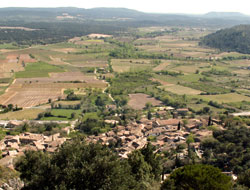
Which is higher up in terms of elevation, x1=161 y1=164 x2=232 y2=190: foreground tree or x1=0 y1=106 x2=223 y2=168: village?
x1=161 y1=164 x2=232 y2=190: foreground tree

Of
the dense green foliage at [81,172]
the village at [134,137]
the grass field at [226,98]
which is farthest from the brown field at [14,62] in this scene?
the dense green foliage at [81,172]

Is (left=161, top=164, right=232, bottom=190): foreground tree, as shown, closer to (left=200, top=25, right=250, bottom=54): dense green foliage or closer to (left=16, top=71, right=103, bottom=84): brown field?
(left=16, top=71, right=103, bottom=84): brown field

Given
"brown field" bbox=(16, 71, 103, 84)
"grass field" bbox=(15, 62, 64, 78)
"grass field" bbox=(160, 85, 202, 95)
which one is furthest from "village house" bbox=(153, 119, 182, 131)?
"grass field" bbox=(15, 62, 64, 78)

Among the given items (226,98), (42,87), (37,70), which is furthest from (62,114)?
(37,70)

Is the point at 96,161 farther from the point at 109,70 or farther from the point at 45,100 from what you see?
the point at 109,70

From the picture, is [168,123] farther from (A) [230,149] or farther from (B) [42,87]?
(B) [42,87]

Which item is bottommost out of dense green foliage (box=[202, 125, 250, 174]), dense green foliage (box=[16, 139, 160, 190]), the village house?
the village house

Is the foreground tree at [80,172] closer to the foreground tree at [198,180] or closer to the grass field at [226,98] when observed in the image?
the foreground tree at [198,180]

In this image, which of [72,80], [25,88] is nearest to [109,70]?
[72,80]
